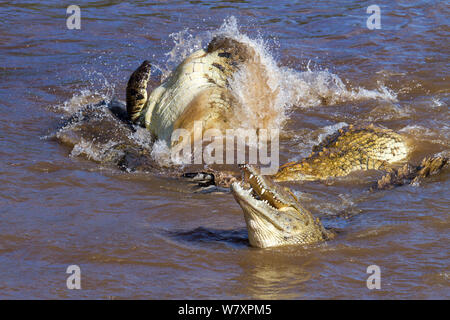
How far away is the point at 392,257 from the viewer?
3.72m

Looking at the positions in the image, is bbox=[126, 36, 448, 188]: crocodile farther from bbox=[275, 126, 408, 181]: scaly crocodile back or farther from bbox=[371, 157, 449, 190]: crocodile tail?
bbox=[371, 157, 449, 190]: crocodile tail

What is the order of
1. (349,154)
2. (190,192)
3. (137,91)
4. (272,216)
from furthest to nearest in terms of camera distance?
(137,91) → (349,154) → (190,192) → (272,216)

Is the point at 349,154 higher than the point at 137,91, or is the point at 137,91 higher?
the point at 137,91

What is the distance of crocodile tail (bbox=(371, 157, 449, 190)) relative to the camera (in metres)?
5.03

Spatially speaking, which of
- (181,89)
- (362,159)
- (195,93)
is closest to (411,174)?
(362,159)

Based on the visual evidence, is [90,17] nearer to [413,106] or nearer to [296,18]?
[296,18]

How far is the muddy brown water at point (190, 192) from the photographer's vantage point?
135 inches

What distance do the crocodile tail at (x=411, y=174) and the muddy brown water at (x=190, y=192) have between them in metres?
0.11

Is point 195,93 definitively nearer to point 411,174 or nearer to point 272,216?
point 411,174

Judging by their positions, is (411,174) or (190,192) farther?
Result: (411,174)

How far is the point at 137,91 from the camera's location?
6156 millimetres

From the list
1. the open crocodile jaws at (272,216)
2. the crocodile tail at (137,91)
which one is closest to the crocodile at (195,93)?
the crocodile tail at (137,91)

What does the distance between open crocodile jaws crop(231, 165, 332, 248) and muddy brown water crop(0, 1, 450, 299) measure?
10 centimetres

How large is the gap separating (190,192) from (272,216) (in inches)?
48.3
